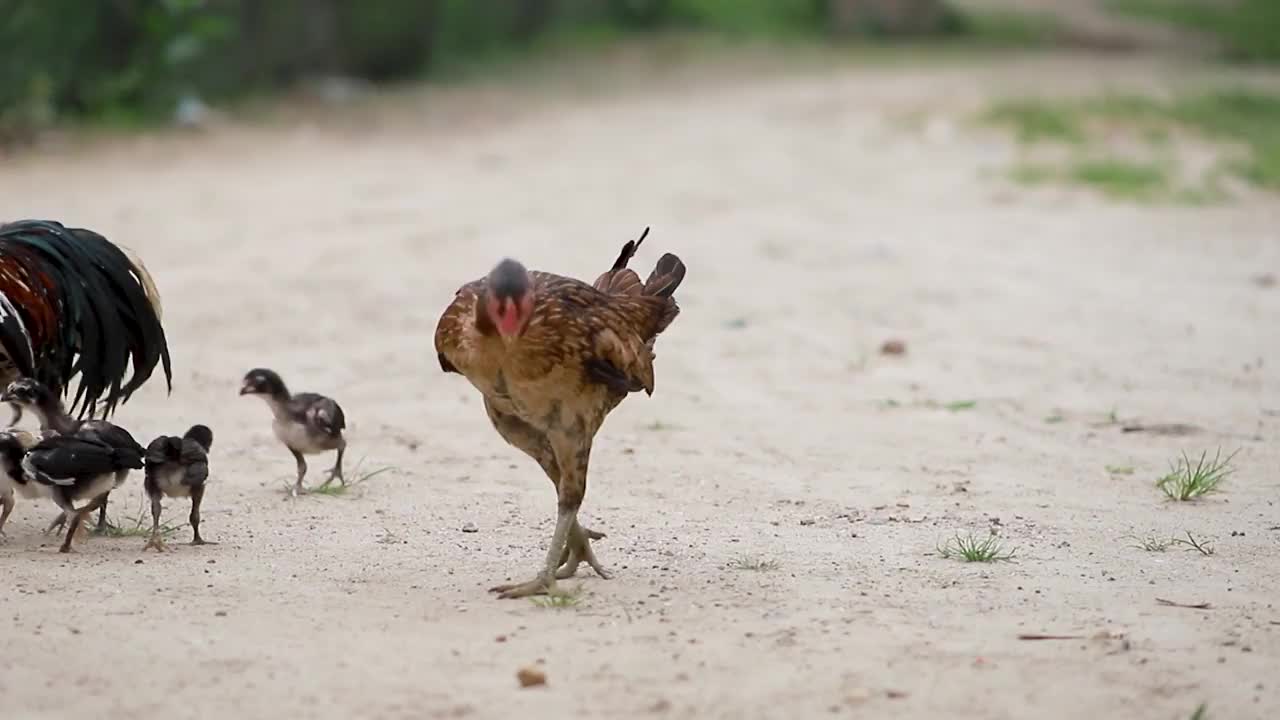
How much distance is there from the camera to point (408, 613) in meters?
5.74

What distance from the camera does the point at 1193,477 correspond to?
7.41 m

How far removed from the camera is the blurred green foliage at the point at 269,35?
1720 centimetres

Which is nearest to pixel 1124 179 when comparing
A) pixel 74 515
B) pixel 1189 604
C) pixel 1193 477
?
pixel 1193 477

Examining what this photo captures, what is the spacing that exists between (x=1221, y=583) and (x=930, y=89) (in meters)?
14.4

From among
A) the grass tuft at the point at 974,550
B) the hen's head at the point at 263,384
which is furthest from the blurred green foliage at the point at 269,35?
the grass tuft at the point at 974,550

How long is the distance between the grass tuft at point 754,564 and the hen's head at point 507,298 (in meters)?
1.37

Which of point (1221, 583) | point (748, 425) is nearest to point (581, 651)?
point (1221, 583)

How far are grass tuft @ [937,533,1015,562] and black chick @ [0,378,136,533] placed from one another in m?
2.95

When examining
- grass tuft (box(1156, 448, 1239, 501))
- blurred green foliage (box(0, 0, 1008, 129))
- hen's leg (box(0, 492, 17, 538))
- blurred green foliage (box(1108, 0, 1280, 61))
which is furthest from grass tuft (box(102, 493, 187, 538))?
blurred green foliage (box(1108, 0, 1280, 61))

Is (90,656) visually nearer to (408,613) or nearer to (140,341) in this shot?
(408,613)

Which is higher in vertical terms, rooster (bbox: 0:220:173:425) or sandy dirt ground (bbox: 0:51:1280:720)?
rooster (bbox: 0:220:173:425)

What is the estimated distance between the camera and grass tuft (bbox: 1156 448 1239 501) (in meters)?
7.26

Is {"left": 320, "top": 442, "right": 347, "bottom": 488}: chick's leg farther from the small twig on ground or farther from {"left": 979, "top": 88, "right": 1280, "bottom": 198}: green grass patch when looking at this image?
{"left": 979, "top": 88, "right": 1280, "bottom": 198}: green grass patch

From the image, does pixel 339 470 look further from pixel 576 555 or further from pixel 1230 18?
pixel 1230 18
